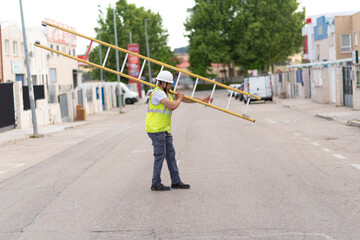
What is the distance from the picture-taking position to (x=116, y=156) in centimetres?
1540

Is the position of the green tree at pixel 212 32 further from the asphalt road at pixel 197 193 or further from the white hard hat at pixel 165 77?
the white hard hat at pixel 165 77

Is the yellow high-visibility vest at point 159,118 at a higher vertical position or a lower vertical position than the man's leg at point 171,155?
higher

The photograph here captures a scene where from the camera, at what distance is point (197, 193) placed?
9273mm

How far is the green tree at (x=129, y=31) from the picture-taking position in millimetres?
95188

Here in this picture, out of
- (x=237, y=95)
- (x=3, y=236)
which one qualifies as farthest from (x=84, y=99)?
(x=3, y=236)

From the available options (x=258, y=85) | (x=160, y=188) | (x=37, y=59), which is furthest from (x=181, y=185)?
(x=37, y=59)

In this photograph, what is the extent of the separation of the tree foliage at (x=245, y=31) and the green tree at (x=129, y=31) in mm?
7775

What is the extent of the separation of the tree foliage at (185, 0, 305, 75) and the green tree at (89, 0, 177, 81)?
7775mm

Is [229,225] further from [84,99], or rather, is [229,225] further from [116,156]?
[84,99]

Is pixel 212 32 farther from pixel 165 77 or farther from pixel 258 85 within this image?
pixel 165 77

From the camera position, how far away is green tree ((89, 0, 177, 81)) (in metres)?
95.2

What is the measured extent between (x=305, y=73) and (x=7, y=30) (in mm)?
23289

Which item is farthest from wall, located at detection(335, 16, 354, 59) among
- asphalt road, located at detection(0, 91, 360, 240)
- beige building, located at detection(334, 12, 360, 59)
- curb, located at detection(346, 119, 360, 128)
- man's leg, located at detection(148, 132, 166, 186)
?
man's leg, located at detection(148, 132, 166, 186)

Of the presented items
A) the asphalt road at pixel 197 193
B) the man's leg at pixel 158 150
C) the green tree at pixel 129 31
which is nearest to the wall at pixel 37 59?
the green tree at pixel 129 31
